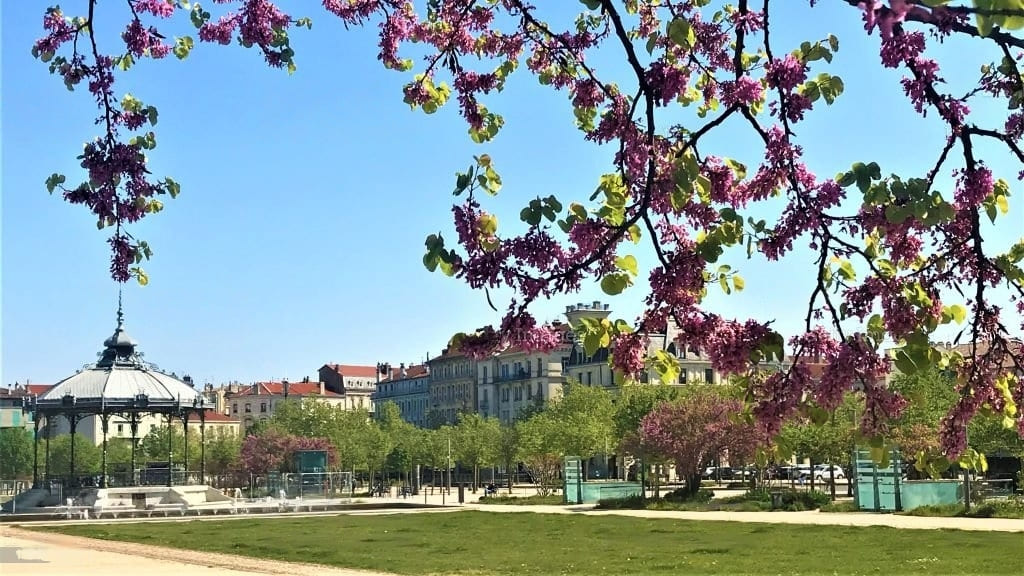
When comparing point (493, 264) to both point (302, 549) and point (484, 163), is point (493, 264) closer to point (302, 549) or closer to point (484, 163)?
point (484, 163)

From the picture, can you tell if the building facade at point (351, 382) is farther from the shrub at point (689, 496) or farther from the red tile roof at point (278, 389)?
the shrub at point (689, 496)

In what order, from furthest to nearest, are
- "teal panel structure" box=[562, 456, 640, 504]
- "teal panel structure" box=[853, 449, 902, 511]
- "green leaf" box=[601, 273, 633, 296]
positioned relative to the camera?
"teal panel structure" box=[562, 456, 640, 504] → "teal panel structure" box=[853, 449, 902, 511] → "green leaf" box=[601, 273, 633, 296]

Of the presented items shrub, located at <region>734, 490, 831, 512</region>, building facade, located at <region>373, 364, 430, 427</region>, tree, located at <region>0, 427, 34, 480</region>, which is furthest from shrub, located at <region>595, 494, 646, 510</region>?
building facade, located at <region>373, 364, 430, 427</region>

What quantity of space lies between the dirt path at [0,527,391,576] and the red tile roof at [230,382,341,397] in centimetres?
15320

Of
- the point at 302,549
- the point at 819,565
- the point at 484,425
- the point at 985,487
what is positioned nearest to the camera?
the point at 819,565

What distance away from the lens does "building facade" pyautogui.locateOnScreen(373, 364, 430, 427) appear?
162738 millimetres

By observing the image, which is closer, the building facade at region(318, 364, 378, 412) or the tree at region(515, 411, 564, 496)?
the tree at region(515, 411, 564, 496)

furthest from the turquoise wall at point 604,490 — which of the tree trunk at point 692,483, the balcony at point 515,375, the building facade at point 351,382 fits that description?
the building facade at point 351,382

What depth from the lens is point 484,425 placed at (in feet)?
315

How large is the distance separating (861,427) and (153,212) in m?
4.45

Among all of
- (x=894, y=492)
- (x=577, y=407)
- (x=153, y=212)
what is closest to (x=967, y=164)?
(x=153, y=212)

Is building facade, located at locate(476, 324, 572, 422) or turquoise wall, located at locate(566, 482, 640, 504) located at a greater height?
building facade, located at locate(476, 324, 572, 422)

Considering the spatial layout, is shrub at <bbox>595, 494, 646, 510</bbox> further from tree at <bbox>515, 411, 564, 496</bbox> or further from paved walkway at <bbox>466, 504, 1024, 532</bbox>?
tree at <bbox>515, 411, 564, 496</bbox>

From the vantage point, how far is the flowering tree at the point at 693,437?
50.2 m
